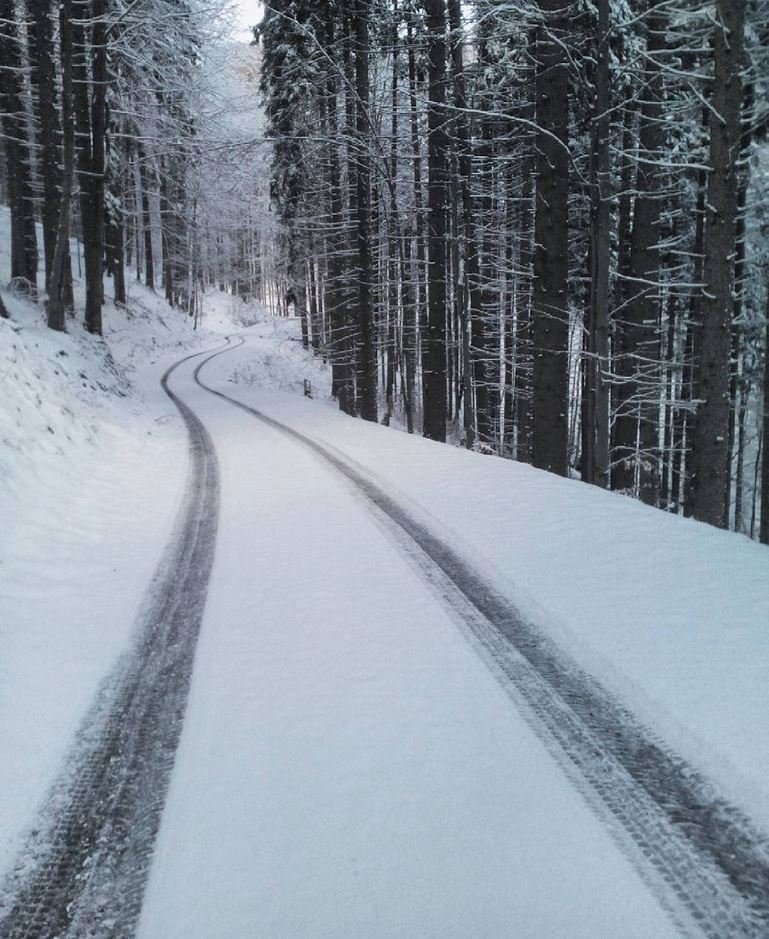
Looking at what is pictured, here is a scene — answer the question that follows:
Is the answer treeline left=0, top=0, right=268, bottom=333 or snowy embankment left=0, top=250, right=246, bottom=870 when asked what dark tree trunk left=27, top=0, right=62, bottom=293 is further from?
snowy embankment left=0, top=250, right=246, bottom=870

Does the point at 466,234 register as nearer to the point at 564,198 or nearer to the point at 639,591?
the point at 564,198

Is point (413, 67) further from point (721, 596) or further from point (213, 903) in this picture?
point (213, 903)

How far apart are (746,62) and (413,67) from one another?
986 centimetres

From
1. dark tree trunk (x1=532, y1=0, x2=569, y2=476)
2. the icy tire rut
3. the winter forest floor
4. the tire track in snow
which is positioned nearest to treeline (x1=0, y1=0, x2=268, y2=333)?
dark tree trunk (x1=532, y1=0, x2=569, y2=476)

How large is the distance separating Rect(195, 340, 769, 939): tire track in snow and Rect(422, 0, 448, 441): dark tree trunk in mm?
11079

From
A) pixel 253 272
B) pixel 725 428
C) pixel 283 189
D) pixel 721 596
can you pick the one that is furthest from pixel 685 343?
pixel 253 272

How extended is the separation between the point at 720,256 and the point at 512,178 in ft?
37.1

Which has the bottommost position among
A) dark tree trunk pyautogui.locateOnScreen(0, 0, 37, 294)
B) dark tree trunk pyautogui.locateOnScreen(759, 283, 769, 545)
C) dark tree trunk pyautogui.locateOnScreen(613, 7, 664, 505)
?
dark tree trunk pyautogui.locateOnScreen(759, 283, 769, 545)

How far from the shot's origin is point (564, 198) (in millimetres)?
9578

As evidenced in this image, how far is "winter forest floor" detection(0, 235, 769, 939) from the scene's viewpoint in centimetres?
189

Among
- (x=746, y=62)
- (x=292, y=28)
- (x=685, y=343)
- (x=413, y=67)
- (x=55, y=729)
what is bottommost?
(x=55, y=729)

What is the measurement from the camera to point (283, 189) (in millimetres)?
21266

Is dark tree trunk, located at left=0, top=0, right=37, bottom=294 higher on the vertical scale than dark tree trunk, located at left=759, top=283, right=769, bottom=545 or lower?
higher

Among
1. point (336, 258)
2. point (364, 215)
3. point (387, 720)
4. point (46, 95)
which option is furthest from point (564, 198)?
point (46, 95)
